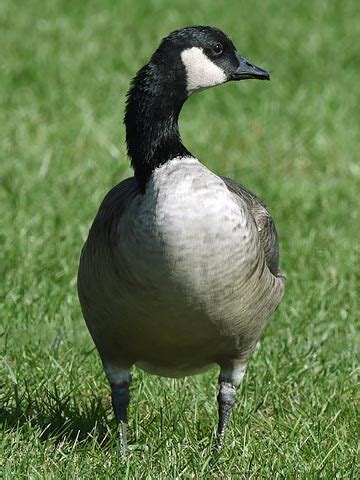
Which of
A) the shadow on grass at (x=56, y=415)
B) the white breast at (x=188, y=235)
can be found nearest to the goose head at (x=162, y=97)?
the white breast at (x=188, y=235)

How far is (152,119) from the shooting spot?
4316 millimetres

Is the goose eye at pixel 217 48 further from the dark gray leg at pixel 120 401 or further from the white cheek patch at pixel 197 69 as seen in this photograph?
the dark gray leg at pixel 120 401

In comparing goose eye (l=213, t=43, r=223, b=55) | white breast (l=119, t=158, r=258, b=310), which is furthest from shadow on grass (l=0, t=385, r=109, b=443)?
goose eye (l=213, t=43, r=223, b=55)

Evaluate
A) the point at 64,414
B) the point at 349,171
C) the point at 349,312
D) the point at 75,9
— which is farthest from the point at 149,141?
the point at 75,9

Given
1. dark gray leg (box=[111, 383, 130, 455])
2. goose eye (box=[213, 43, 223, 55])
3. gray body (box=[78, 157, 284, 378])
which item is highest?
goose eye (box=[213, 43, 223, 55])

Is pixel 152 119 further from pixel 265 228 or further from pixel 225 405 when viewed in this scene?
pixel 225 405

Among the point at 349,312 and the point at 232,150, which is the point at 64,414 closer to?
the point at 349,312

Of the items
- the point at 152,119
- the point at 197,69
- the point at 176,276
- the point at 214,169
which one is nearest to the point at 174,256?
the point at 176,276

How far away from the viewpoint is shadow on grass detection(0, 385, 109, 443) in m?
4.69

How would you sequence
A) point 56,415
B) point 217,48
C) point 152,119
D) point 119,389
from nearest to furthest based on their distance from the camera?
point 152,119 < point 217,48 < point 119,389 < point 56,415

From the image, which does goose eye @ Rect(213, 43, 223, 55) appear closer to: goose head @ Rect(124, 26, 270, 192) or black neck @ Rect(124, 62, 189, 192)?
goose head @ Rect(124, 26, 270, 192)

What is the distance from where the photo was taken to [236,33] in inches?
435

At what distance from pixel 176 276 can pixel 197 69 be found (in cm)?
90

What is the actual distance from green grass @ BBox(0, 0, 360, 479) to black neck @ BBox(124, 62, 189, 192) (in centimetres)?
119
